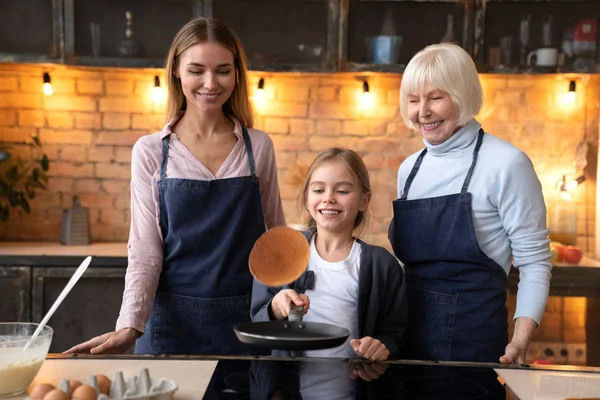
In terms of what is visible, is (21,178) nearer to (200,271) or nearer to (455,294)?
(200,271)

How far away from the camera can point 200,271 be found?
6.69ft

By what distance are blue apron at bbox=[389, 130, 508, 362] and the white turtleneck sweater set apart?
0.08 ft

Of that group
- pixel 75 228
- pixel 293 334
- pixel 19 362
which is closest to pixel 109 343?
pixel 19 362

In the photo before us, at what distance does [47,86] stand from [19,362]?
2840mm

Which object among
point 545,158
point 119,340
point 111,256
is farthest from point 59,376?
point 545,158

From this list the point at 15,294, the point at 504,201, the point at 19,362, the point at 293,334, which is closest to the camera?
the point at 19,362

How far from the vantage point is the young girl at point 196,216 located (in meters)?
2.02

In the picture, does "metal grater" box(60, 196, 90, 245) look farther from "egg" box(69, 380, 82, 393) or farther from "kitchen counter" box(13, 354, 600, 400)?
"egg" box(69, 380, 82, 393)

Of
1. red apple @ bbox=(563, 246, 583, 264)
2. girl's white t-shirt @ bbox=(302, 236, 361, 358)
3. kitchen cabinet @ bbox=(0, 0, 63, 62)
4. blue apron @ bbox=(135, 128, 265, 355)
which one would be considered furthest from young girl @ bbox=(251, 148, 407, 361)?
kitchen cabinet @ bbox=(0, 0, 63, 62)

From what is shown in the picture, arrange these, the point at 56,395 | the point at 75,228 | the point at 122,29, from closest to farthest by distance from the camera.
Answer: the point at 56,395 < the point at 122,29 < the point at 75,228

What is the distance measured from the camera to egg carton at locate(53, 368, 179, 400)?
1206mm

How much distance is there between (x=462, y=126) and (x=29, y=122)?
108 inches

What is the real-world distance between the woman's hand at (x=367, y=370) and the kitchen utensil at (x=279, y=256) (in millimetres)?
267

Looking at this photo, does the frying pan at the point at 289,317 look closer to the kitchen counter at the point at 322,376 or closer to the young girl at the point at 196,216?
the kitchen counter at the point at 322,376
